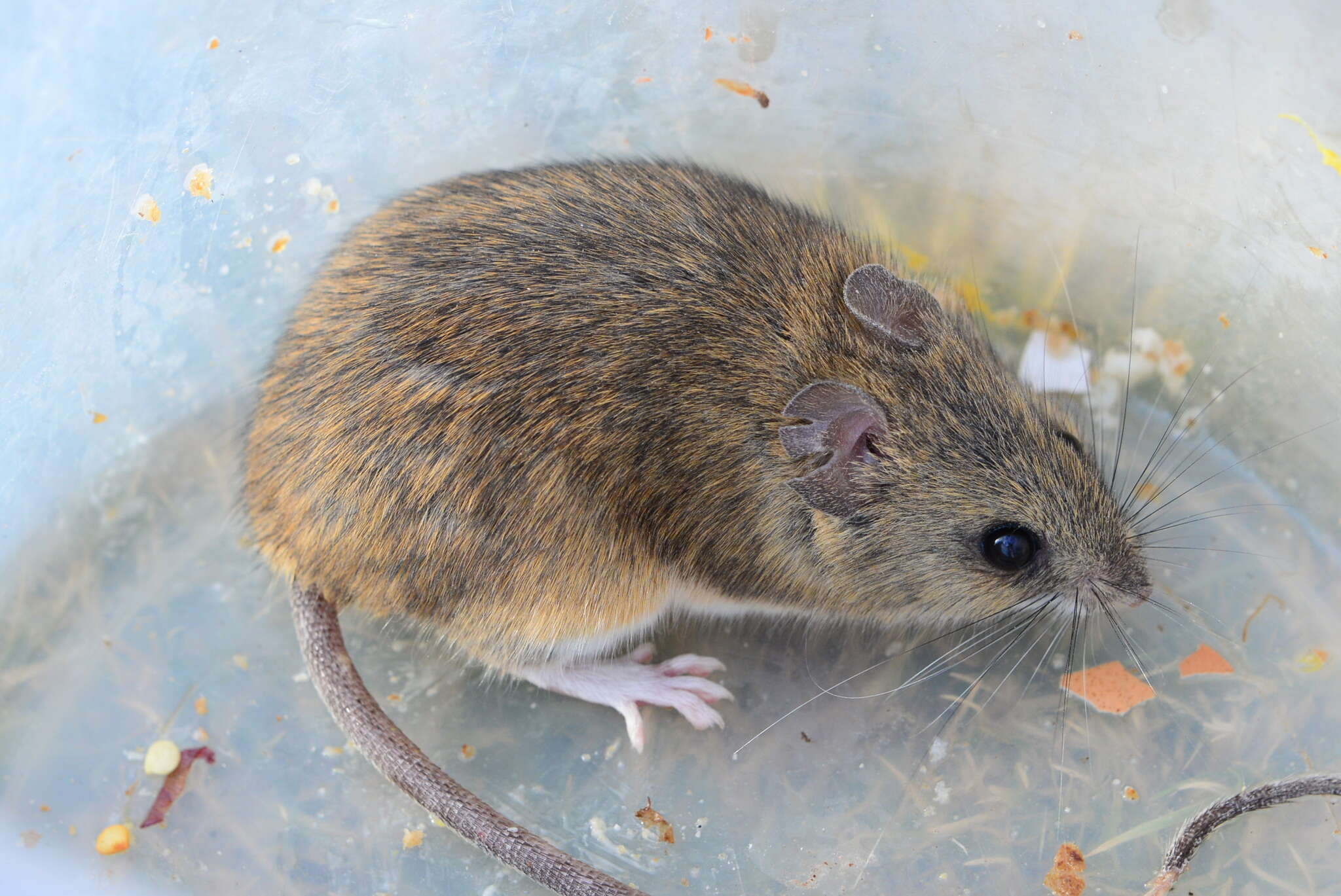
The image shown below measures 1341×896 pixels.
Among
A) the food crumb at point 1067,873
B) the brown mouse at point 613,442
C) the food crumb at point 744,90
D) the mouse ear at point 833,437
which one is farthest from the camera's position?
the food crumb at point 744,90

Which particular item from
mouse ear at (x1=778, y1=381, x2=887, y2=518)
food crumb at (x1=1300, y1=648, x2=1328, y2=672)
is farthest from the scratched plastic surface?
mouse ear at (x1=778, y1=381, x2=887, y2=518)

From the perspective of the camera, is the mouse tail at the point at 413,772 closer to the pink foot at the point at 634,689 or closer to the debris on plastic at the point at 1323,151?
the pink foot at the point at 634,689

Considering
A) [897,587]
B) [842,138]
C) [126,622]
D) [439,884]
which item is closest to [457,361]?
[897,587]

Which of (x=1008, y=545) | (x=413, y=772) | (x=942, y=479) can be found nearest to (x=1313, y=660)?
(x=1008, y=545)

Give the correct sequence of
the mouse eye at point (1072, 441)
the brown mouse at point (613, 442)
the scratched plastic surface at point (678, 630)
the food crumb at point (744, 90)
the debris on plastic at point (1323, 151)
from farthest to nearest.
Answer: the food crumb at point (744, 90)
the debris on plastic at point (1323, 151)
the scratched plastic surface at point (678, 630)
the mouse eye at point (1072, 441)
the brown mouse at point (613, 442)

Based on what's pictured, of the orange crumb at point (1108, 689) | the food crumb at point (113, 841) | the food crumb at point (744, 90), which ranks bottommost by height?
the food crumb at point (113, 841)

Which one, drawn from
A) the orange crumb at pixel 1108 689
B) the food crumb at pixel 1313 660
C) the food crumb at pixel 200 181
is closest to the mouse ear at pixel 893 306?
the orange crumb at pixel 1108 689

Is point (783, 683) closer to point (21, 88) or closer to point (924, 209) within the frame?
point (924, 209)

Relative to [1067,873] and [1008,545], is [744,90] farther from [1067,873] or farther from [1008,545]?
[1067,873]
